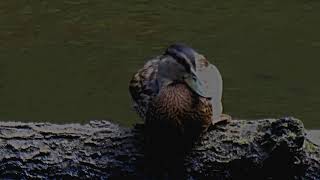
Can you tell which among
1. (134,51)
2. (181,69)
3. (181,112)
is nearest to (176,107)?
(181,112)

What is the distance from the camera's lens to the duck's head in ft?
11.0

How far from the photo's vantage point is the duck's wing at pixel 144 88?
3.47 metres

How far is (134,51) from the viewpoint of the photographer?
25.6ft

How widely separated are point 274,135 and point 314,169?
0.67ft

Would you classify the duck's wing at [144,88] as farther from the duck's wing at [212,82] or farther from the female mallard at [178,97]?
the duck's wing at [212,82]

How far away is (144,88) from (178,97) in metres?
0.21

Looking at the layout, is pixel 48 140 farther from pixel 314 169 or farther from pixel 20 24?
pixel 20 24

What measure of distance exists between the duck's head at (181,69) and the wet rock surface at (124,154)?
0.18m

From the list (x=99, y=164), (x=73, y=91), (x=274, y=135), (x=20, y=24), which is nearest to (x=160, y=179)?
(x=99, y=164)

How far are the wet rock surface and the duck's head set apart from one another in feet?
0.58

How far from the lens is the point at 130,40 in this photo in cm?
822

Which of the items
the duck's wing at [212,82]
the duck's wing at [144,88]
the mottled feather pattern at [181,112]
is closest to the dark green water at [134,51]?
the duck's wing at [212,82]

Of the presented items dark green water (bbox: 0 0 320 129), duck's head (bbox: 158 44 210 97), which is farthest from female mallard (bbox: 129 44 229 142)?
dark green water (bbox: 0 0 320 129)

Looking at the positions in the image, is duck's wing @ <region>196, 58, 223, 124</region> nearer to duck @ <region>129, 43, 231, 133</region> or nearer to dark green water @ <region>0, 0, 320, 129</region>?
duck @ <region>129, 43, 231, 133</region>
